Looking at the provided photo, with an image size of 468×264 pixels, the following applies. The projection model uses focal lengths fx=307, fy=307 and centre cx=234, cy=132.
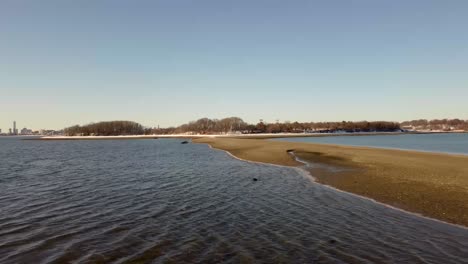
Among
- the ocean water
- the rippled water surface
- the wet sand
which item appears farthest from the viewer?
the ocean water

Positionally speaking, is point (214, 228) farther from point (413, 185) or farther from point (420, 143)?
point (420, 143)

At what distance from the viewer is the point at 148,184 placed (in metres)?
25.7

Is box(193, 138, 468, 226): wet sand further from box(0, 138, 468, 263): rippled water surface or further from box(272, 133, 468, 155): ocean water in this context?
box(272, 133, 468, 155): ocean water

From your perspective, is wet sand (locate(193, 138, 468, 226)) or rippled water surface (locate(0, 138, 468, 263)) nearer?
rippled water surface (locate(0, 138, 468, 263))

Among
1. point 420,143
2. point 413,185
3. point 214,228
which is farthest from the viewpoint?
point 420,143

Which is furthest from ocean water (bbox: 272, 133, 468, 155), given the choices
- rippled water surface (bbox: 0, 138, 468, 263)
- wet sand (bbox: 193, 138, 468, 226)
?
rippled water surface (bbox: 0, 138, 468, 263)

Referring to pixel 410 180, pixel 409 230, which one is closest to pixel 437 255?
pixel 409 230

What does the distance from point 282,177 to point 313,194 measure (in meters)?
7.78

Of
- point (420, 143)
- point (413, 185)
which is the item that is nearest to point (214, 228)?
point (413, 185)

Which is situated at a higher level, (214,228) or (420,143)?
(214,228)

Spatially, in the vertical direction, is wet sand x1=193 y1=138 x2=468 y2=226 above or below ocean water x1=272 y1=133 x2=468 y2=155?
above

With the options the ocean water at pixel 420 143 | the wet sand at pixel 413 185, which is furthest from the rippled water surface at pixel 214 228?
the ocean water at pixel 420 143

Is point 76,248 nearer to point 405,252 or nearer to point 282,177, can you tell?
point 405,252

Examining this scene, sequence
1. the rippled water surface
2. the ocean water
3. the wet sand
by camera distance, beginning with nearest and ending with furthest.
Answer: the rippled water surface < the wet sand < the ocean water
